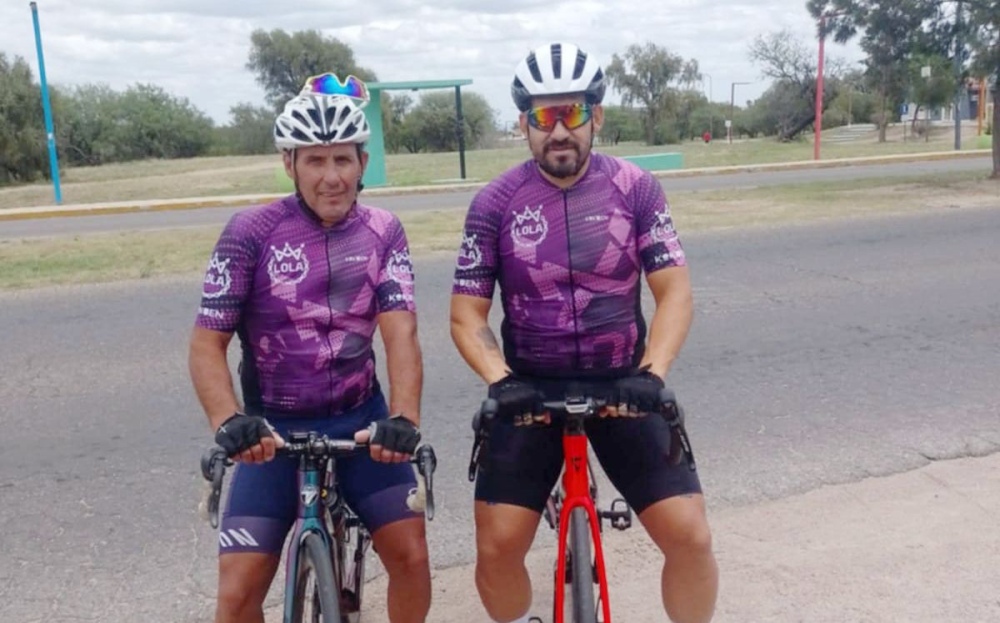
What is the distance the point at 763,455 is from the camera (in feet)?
18.2

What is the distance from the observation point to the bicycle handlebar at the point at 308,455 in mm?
2855

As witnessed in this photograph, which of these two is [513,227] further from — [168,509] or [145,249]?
[145,249]

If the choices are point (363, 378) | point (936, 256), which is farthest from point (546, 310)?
point (936, 256)

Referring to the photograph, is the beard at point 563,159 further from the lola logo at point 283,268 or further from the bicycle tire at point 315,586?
the bicycle tire at point 315,586

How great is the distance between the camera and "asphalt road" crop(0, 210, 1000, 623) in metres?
4.53

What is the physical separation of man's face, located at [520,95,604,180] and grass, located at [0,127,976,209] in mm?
24662

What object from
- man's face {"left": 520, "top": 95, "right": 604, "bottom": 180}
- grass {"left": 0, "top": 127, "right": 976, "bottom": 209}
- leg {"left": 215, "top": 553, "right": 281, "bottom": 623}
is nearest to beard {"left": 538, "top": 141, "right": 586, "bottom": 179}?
man's face {"left": 520, "top": 95, "right": 604, "bottom": 180}

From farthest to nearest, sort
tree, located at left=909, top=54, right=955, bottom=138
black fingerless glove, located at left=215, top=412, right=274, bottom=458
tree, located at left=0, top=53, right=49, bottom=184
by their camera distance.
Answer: tree, located at left=0, top=53, right=49, bottom=184, tree, located at left=909, top=54, right=955, bottom=138, black fingerless glove, located at left=215, top=412, right=274, bottom=458

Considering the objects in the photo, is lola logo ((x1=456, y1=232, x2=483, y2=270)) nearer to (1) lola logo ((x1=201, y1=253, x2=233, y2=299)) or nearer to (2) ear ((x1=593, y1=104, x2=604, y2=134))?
(2) ear ((x1=593, y1=104, x2=604, y2=134))

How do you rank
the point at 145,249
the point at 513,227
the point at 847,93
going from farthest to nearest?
1. the point at 847,93
2. the point at 145,249
3. the point at 513,227

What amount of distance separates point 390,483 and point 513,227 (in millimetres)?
865

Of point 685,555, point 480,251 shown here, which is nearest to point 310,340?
point 480,251

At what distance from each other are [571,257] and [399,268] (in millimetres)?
536

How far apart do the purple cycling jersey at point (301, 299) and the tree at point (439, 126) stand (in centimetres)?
5435
